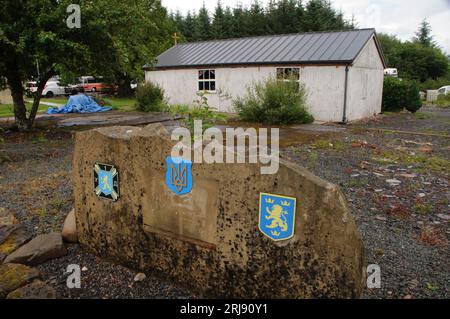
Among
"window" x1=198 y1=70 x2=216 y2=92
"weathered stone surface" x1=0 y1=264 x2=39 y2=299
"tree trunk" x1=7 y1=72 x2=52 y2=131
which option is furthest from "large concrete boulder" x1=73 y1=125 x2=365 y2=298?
"window" x1=198 y1=70 x2=216 y2=92

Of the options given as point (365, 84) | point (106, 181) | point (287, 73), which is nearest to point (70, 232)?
point (106, 181)

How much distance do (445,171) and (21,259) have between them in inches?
305

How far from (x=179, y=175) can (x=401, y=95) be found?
69.0 ft

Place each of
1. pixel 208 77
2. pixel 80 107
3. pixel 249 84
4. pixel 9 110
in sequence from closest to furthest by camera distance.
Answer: pixel 249 84
pixel 9 110
pixel 208 77
pixel 80 107

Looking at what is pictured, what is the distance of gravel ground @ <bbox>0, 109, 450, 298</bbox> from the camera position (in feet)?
11.7

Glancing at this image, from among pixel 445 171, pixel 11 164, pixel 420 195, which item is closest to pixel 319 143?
pixel 445 171

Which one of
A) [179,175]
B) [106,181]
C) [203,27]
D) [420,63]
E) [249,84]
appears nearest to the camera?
[179,175]

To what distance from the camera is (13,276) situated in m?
3.44

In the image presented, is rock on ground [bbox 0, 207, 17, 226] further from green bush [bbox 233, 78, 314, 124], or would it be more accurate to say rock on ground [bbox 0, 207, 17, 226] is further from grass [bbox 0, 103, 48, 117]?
grass [bbox 0, 103, 48, 117]

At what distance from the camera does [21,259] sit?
12.8 ft

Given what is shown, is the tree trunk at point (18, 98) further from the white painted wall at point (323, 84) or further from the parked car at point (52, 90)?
the parked car at point (52, 90)

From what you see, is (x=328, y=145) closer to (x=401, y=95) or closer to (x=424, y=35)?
(x=401, y=95)

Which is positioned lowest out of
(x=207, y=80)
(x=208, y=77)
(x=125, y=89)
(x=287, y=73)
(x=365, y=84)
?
(x=125, y=89)

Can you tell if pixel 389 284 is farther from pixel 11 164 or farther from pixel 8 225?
pixel 11 164
